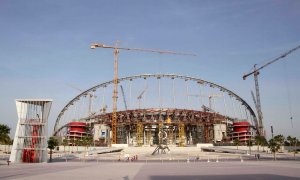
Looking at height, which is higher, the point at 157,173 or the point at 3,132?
the point at 3,132

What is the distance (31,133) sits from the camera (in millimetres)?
53719

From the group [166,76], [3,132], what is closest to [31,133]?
[3,132]

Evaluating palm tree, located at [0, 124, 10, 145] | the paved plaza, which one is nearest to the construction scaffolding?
the paved plaza

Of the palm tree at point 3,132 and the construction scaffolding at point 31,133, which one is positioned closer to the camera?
the construction scaffolding at point 31,133

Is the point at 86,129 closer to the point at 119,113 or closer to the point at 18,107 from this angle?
the point at 119,113

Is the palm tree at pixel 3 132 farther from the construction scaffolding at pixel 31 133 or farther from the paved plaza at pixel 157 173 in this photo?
the paved plaza at pixel 157 173

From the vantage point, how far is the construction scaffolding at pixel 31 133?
52.4 meters

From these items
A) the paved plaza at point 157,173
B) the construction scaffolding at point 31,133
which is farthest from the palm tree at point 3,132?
the paved plaza at point 157,173

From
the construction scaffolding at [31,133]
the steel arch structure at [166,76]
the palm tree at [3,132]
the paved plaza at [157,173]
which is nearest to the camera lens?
the paved plaza at [157,173]

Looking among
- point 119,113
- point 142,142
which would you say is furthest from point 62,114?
point 142,142

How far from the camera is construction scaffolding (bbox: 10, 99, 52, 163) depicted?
172ft

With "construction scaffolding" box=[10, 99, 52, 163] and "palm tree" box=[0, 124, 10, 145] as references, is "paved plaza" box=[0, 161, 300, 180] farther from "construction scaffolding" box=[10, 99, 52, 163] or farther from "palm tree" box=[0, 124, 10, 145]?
"palm tree" box=[0, 124, 10, 145]

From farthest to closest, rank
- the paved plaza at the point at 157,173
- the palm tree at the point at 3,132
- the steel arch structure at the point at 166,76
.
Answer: the steel arch structure at the point at 166,76 → the palm tree at the point at 3,132 → the paved plaza at the point at 157,173

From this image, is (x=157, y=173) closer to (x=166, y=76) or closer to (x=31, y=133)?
(x=31, y=133)
